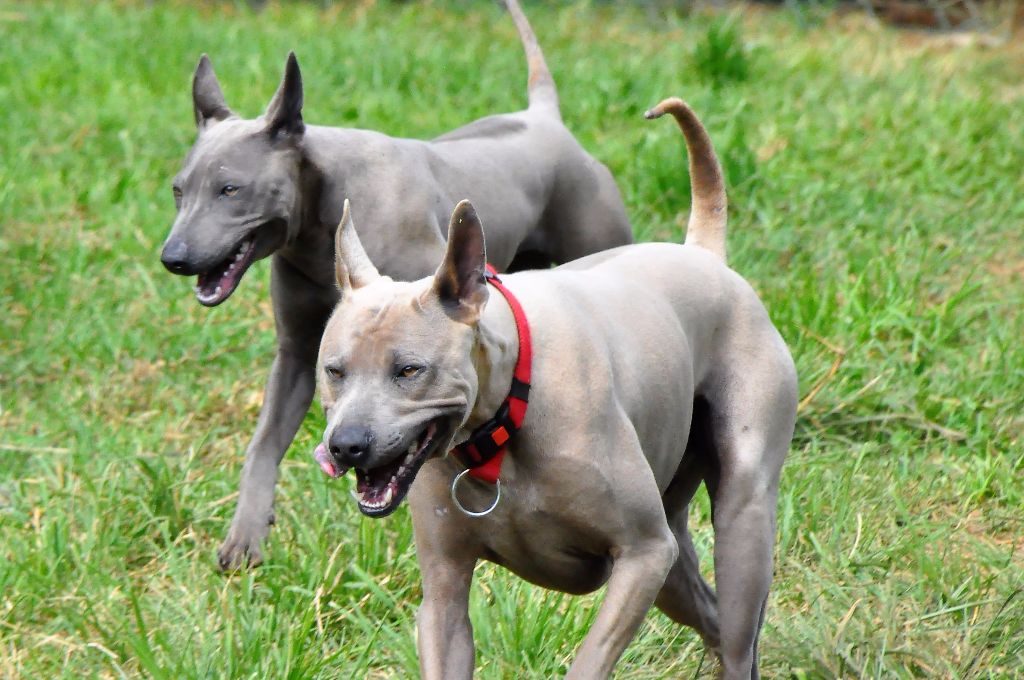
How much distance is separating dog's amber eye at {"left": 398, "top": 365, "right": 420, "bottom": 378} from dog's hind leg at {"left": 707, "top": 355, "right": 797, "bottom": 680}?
113 centimetres

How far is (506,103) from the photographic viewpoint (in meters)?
8.87

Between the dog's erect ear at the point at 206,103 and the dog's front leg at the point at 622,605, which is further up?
the dog's erect ear at the point at 206,103

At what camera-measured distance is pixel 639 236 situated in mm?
6922

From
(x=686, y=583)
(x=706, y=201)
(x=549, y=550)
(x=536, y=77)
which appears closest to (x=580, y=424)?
(x=549, y=550)

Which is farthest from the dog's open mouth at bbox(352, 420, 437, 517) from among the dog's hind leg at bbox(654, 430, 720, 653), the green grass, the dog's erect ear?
the dog's erect ear

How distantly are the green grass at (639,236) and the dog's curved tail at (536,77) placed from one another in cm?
116

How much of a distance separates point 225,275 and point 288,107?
0.57 meters

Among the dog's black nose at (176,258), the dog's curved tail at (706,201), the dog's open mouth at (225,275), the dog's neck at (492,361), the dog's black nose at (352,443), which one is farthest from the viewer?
the dog's open mouth at (225,275)

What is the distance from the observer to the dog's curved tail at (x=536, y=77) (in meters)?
6.09

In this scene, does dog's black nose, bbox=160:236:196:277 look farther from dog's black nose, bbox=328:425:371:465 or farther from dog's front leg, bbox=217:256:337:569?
dog's black nose, bbox=328:425:371:465

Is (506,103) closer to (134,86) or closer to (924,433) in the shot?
(134,86)

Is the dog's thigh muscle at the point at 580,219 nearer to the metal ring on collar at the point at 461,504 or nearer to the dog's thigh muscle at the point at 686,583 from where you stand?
the dog's thigh muscle at the point at 686,583

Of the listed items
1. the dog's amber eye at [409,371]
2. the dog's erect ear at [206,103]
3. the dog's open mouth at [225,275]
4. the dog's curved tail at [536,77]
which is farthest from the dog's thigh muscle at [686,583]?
the dog's curved tail at [536,77]

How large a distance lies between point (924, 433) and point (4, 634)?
10.6 ft
